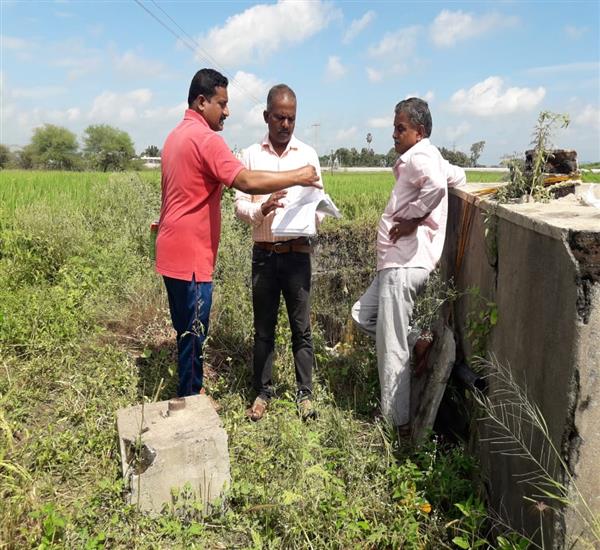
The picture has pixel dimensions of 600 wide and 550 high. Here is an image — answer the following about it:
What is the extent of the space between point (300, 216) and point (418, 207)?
747 mm

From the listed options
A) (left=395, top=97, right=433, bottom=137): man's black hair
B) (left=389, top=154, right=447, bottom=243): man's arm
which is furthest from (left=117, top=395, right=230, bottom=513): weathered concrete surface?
(left=395, top=97, right=433, bottom=137): man's black hair

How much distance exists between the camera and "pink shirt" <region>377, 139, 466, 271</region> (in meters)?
3.10

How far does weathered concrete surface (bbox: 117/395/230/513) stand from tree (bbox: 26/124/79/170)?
2471 inches

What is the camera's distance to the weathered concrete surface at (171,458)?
2.51m

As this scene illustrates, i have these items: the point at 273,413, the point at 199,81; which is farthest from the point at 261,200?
the point at 273,413

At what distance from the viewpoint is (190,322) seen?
3197 mm

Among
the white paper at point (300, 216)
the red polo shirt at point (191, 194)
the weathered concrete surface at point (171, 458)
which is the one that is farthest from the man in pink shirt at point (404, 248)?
the weathered concrete surface at point (171, 458)

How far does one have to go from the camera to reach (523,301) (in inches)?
91.3

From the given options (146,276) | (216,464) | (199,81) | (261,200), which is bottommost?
(216,464)

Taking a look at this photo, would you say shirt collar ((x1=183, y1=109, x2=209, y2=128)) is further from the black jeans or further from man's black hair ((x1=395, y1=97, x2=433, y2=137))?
man's black hair ((x1=395, y1=97, x2=433, y2=137))

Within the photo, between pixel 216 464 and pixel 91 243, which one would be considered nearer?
pixel 216 464

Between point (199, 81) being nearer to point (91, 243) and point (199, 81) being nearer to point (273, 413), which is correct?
point (273, 413)

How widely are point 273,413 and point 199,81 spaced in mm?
2279

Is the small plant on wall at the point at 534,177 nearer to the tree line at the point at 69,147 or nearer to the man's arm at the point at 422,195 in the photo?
the man's arm at the point at 422,195
